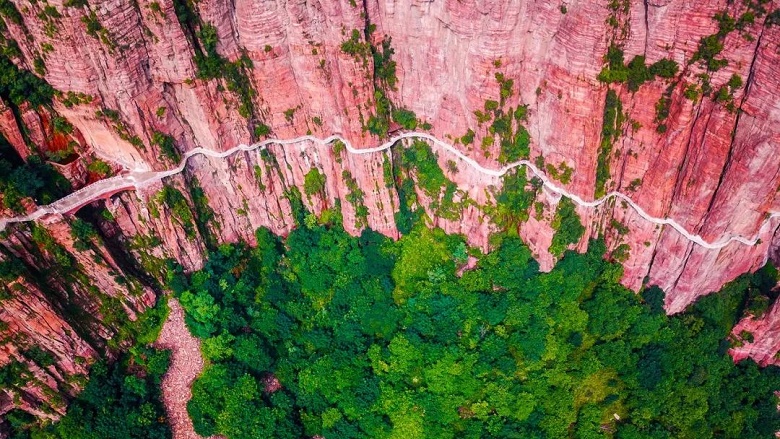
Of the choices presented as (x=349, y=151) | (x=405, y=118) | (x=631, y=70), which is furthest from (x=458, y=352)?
(x=631, y=70)

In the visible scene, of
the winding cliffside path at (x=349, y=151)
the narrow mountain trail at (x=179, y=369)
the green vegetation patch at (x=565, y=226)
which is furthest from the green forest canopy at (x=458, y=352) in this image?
the winding cliffside path at (x=349, y=151)

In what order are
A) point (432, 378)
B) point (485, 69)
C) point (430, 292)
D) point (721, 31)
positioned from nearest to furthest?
point (721, 31)
point (485, 69)
point (432, 378)
point (430, 292)

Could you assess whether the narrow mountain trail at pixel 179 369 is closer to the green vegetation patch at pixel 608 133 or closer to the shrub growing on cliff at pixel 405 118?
the shrub growing on cliff at pixel 405 118

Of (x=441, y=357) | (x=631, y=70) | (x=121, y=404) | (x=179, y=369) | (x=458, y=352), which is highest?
(x=631, y=70)

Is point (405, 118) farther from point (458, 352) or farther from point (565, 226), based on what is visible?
point (458, 352)

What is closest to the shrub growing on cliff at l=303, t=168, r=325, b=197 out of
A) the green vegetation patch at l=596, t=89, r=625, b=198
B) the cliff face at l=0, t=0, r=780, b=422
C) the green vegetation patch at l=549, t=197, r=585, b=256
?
the cliff face at l=0, t=0, r=780, b=422

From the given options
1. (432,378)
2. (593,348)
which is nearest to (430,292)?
(432,378)

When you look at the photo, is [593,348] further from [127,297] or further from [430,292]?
[127,297]
